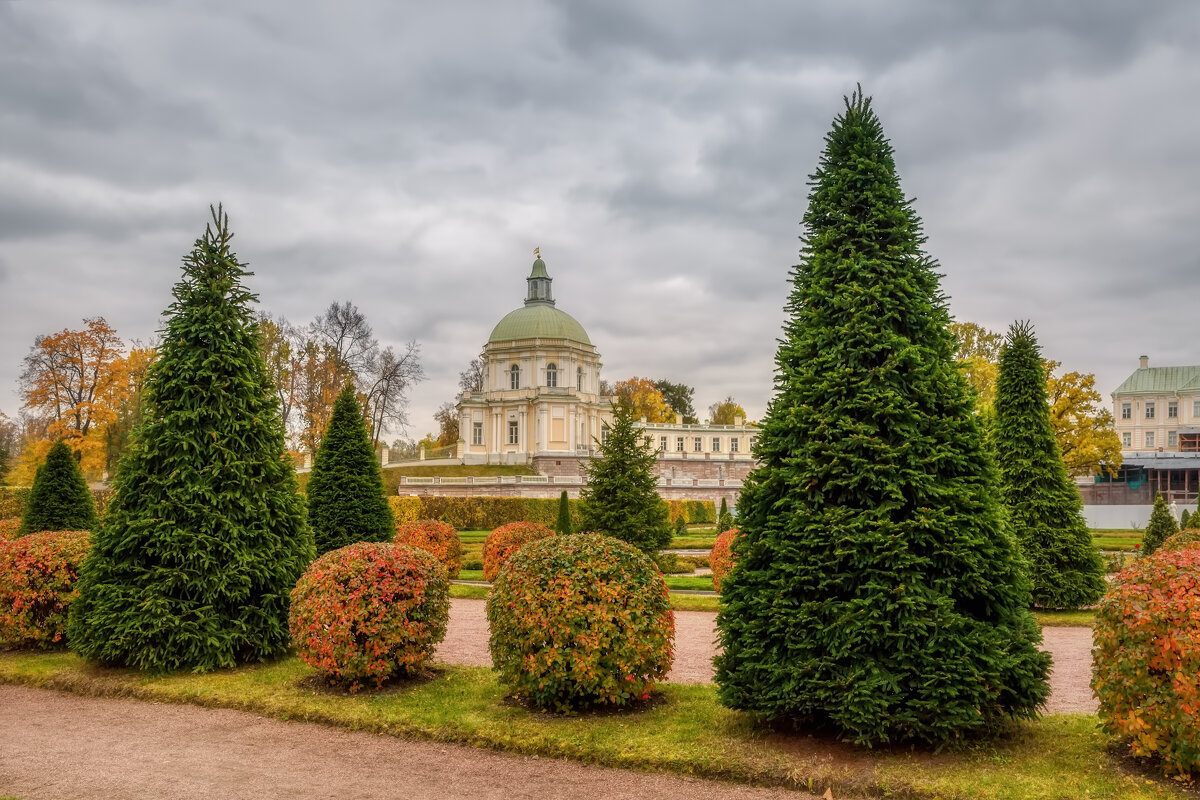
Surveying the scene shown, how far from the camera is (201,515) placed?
9.65 metres

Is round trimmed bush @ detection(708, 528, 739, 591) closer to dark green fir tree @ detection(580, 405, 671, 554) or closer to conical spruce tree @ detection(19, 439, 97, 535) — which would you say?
dark green fir tree @ detection(580, 405, 671, 554)

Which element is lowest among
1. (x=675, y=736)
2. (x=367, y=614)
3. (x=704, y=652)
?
(x=704, y=652)

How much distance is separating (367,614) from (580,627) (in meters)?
2.47

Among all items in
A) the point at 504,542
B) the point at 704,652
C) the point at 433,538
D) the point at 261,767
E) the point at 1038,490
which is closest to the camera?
the point at 261,767

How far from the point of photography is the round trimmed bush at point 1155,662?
17.3ft

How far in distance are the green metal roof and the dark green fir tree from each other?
247 ft

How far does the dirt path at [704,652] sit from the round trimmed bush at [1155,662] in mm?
1928

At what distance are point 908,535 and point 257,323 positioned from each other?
852cm

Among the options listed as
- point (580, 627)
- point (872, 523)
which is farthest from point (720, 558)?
point (872, 523)

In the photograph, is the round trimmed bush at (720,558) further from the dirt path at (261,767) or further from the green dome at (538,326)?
the green dome at (538,326)

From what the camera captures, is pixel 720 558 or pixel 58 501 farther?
pixel 58 501

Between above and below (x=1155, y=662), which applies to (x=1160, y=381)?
above

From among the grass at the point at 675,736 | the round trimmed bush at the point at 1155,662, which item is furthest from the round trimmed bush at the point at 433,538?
the round trimmed bush at the point at 1155,662

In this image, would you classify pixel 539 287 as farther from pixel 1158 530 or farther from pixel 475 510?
pixel 1158 530
